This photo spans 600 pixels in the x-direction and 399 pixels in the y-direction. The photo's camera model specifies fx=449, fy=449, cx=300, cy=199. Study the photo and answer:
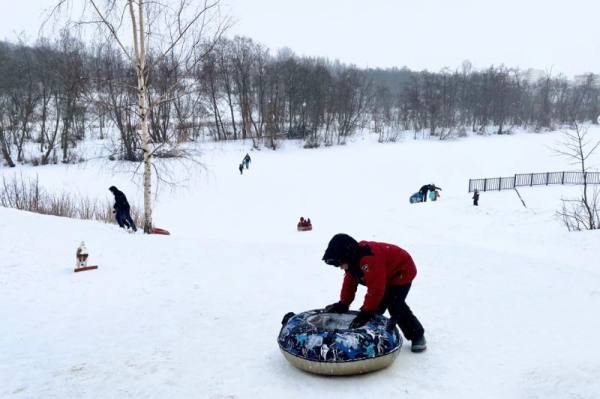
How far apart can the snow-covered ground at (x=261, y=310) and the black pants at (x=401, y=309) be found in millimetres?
304

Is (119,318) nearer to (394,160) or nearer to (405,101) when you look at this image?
(394,160)

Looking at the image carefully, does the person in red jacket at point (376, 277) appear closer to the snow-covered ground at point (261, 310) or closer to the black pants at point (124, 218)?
the snow-covered ground at point (261, 310)

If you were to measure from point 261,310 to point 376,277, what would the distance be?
309 cm

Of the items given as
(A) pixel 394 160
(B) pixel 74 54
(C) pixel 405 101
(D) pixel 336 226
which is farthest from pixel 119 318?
(C) pixel 405 101

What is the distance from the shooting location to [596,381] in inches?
179

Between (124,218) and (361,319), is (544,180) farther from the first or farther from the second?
(361,319)

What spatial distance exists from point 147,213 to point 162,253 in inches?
143

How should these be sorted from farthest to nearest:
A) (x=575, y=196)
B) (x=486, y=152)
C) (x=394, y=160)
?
(x=486, y=152), (x=394, y=160), (x=575, y=196)

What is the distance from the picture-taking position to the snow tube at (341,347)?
4.61 m

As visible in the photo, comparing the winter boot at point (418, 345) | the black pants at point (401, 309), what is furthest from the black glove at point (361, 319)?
the winter boot at point (418, 345)

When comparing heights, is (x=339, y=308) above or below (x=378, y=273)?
below

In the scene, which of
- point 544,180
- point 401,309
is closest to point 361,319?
point 401,309

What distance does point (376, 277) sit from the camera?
15.8 ft

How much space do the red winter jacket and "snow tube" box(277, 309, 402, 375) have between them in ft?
0.98
